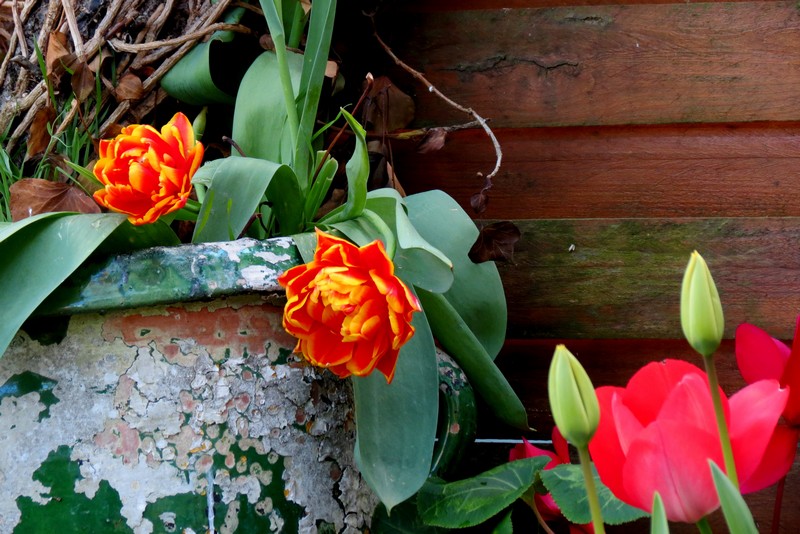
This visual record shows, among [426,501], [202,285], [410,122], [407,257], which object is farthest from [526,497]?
[410,122]

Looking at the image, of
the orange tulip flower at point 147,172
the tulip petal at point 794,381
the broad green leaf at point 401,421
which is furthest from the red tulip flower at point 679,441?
the orange tulip flower at point 147,172

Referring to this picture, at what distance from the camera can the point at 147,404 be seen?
0.67 metres

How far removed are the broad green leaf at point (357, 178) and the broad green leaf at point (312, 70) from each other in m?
0.08

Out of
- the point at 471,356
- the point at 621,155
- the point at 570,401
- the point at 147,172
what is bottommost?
the point at 471,356

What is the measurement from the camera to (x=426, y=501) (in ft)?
2.50

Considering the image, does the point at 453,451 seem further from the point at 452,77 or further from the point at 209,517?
the point at 452,77

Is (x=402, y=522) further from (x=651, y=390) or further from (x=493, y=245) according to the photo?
(x=651, y=390)

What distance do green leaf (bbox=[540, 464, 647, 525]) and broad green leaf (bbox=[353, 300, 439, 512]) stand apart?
113 millimetres

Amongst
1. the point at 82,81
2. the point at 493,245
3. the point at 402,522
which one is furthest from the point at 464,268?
the point at 82,81

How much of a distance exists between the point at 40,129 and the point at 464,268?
52 centimetres

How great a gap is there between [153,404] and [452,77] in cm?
66

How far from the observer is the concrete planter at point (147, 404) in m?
0.66

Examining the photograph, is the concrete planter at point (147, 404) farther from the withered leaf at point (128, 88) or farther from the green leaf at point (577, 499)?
the withered leaf at point (128, 88)

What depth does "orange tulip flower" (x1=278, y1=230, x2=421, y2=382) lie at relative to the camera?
1.88 feet
